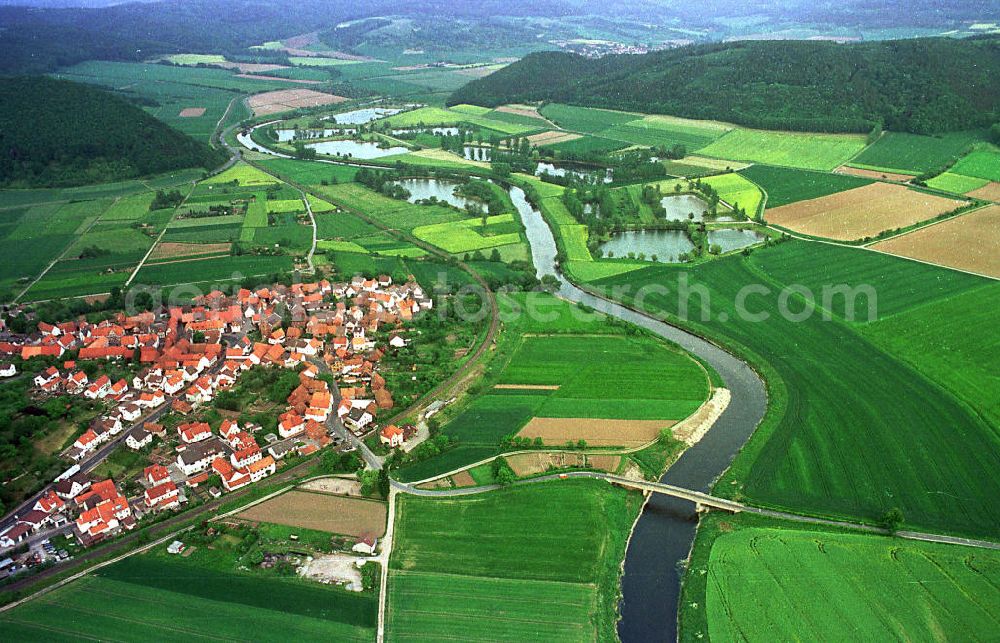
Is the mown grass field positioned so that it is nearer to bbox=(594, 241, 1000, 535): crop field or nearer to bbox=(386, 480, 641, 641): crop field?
bbox=(386, 480, 641, 641): crop field

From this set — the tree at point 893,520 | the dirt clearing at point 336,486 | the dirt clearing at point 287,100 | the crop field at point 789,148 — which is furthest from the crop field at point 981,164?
the dirt clearing at point 287,100

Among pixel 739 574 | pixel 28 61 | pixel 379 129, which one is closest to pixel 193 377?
pixel 739 574

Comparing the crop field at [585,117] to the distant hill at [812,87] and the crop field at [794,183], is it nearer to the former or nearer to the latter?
the distant hill at [812,87]

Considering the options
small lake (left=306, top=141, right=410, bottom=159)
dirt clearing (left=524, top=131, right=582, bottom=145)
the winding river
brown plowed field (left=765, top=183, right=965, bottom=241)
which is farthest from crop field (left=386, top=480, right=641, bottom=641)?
dirt clearing (left=524, top=131, right=582, bottom=145)

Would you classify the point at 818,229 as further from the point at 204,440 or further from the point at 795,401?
the point at 204,440

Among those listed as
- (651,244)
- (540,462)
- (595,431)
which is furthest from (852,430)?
(651,244)

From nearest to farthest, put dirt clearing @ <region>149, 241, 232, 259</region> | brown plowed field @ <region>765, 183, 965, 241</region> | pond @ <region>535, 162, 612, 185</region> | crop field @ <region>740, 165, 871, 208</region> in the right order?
1. dirt clearing @ <region>149, 241, 232, 259</region>
2. brown plowed field @ <region>765, 183, 965, 241</region>
3. crop field @ <region>740, 165, 871, 208</region>
4. pond @ <region>535, 162, 612, 185</region>
